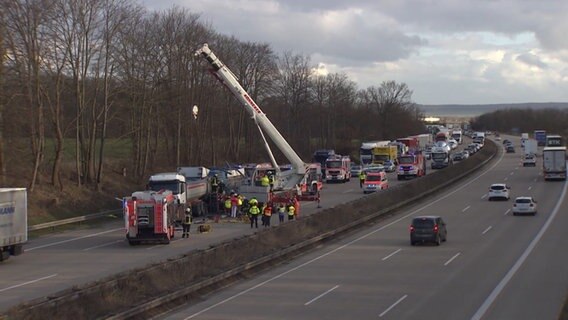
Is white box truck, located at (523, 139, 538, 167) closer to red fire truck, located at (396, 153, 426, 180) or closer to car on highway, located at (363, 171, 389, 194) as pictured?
red fire truck, located at (396, 153, 426, 180)

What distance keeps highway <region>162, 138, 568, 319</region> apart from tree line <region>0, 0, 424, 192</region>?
74.5ft

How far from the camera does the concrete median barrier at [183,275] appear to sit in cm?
1820

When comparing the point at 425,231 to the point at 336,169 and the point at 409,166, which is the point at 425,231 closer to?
the point at 336,169

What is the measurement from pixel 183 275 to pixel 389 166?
6988cm

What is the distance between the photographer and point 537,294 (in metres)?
23.0

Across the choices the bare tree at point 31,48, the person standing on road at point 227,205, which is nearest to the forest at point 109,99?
the bare tree at point 31,48

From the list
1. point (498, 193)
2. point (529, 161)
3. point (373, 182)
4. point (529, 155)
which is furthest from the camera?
point (529, 155)

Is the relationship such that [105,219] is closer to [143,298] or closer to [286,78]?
[143,298]

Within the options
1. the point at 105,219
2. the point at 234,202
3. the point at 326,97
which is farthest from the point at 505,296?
the point at 326,97

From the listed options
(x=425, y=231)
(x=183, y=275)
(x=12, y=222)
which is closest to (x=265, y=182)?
(x=425, y=231)

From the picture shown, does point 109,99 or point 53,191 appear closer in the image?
point 53,191

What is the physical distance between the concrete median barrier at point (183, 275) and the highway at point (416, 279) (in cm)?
68

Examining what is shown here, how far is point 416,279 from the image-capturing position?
85.1 ft

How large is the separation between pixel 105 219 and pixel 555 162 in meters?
43.5
